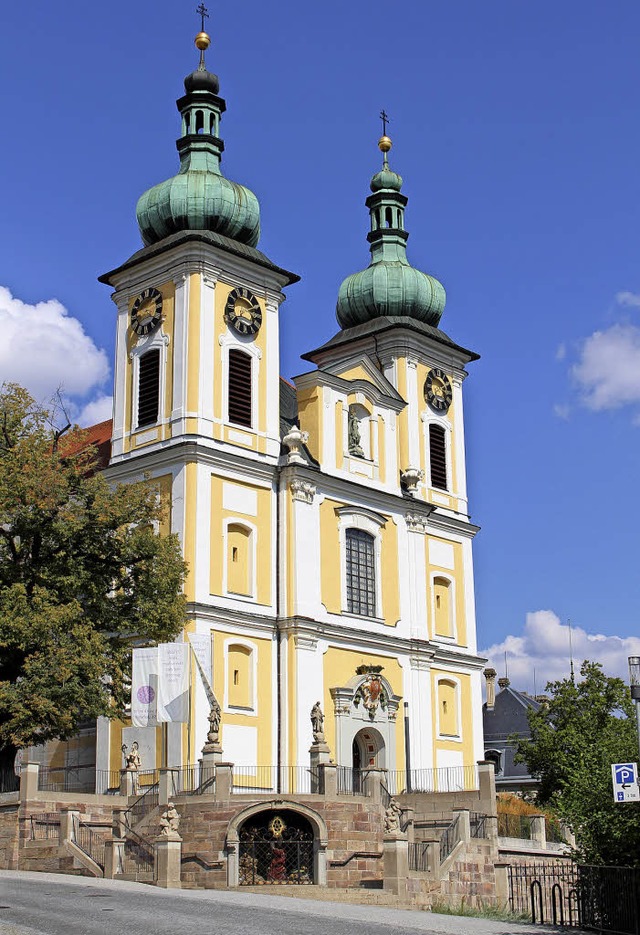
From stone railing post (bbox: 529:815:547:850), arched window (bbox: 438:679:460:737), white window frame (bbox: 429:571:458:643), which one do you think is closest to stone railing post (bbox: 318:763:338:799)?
stone railing post (bbox: 529:815:547:850)

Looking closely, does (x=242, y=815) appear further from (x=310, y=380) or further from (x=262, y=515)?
(x=310, y=380)

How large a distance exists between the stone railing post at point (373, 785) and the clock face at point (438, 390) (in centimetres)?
1775

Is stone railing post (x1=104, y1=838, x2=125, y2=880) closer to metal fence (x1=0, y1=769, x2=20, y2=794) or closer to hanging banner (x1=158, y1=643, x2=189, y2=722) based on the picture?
metal fence (x1=0, y1=769, x2=20, y2=794)

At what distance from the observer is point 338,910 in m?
23.3

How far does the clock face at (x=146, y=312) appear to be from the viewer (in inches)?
1586

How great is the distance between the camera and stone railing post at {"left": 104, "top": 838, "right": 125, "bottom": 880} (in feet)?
90.0

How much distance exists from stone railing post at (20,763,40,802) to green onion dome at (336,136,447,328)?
23931 mm

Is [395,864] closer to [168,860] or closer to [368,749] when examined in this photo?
[168,860]

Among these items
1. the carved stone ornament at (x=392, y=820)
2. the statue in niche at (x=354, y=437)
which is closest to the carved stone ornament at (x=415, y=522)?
Answer: the statue in niche at (x=354, y=437)

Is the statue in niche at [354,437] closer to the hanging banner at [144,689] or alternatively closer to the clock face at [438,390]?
the clock face at [438,390]

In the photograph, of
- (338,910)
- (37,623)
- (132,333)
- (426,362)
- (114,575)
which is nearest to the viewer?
(338,910)

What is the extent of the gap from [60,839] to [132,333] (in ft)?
55.9

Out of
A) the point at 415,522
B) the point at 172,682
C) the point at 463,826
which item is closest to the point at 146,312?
the point at 415,522

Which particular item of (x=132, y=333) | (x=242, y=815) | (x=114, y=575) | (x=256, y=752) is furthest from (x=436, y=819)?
(x=132, y=333)
